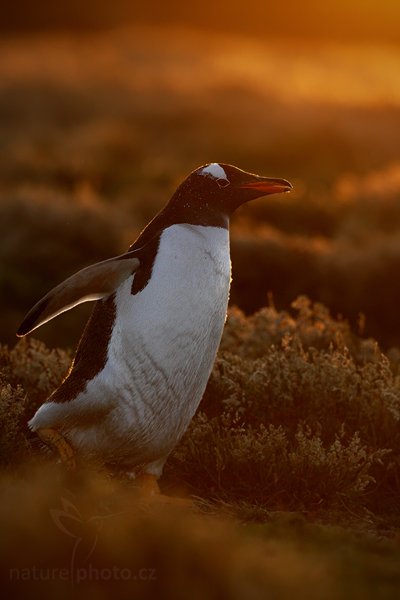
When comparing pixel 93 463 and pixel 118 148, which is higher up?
pixel 93 463

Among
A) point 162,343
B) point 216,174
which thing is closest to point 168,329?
point 162,343

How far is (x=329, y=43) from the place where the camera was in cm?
5825

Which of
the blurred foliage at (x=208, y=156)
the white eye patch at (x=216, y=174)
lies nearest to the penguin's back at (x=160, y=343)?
the white eye patch at (x=216, y=174)

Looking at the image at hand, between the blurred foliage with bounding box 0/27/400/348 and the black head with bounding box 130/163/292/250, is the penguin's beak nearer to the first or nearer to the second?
the black head with bounding box 130/163/292/250

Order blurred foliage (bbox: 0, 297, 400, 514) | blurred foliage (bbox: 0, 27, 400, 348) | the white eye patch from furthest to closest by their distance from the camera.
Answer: blurred foliage (bbox: 0, 27, 400, 348), blurred foliage (bbox: 0, 297, 400, 514), the white eye patch

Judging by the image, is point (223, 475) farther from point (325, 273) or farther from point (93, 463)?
point (325, 273)

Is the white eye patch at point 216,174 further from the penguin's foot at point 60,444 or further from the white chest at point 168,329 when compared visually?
the penguin's foot at point 60,444

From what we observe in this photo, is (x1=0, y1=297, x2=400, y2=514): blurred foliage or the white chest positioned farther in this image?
(x1=0, y1=297, x2=400, y2=514): blurred foliage

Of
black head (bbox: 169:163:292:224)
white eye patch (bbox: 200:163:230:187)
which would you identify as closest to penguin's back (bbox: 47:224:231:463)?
black head (bbox: 169:163:292:224)

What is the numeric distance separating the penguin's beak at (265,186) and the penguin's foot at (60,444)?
1.39m

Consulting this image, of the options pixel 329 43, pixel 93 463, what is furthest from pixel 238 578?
pixel 329 43

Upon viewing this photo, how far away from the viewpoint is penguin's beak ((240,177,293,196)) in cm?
542

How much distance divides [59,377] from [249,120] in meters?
22.8

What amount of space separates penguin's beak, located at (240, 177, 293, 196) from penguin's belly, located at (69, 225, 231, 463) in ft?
1.03
